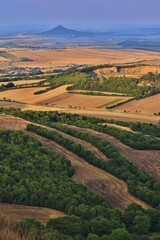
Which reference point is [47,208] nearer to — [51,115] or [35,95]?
[51,115]

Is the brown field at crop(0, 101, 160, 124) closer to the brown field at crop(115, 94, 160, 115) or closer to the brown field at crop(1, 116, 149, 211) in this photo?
the brown field at crop(115, 94, 160, 115)

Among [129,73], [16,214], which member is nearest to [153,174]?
[16,214]

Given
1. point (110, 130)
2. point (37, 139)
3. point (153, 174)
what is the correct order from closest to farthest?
1. point (153, 174)
2. point (37, 139)
3. point (110, 130)

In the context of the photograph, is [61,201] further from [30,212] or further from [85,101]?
[85,101]

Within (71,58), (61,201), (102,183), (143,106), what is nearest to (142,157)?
(102,183)

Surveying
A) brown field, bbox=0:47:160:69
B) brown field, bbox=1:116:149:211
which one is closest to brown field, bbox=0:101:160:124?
brown field, bbox=1:116:149:211

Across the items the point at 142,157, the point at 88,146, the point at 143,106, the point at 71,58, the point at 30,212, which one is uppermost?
the point at 30,212
